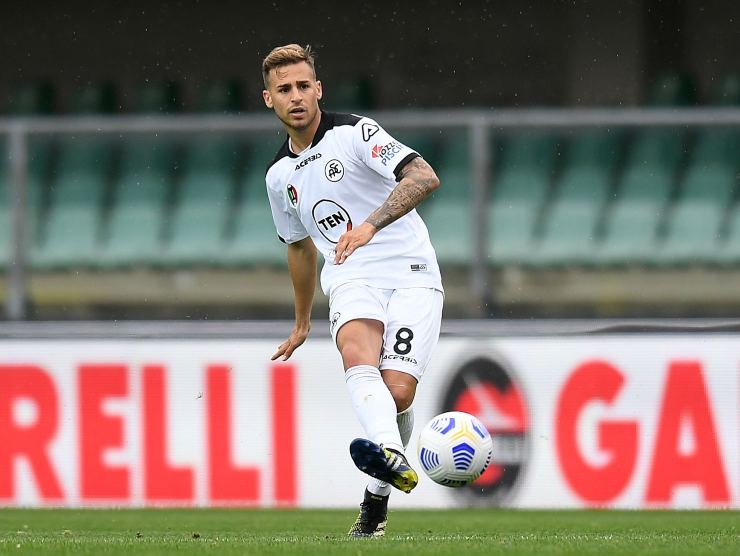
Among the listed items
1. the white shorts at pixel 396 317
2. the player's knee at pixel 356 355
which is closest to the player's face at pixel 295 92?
the white shorts at pixel 396 317

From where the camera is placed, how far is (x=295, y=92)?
669cm

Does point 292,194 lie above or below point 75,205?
above

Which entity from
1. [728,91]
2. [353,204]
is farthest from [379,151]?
[728,91]

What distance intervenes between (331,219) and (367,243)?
15.1 inches

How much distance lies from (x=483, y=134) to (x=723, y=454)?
227 centimetres

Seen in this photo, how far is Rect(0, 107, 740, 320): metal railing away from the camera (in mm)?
9875

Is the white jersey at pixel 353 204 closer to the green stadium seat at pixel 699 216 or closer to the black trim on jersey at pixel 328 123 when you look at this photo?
the black trim on jersey at pixel 328 123

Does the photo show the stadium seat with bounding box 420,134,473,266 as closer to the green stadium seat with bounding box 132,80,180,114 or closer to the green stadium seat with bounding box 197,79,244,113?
the green stadium seat with bounding box 197,79,244,113

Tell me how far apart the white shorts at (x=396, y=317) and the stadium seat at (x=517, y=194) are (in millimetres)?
3160

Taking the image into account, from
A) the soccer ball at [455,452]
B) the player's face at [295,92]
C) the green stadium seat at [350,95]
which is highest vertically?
the player's face at [295,92]

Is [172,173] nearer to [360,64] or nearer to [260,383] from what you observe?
[260,383]

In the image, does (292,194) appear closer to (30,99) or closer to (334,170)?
(334,170)

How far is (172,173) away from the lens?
33.8ft

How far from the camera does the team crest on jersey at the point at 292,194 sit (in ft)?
22.7
